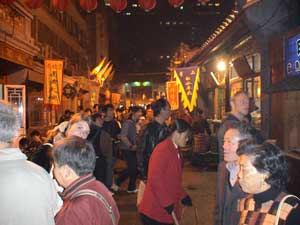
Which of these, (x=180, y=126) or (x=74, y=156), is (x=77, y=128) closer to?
(x=180, y=126)

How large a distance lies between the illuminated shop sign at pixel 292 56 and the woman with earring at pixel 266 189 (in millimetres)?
5055

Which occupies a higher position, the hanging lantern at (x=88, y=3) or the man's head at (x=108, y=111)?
the hanging lantern at (x=88, y=3)

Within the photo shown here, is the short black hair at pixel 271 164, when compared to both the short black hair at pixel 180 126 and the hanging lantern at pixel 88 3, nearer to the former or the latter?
the short black hair at pixel 180 126

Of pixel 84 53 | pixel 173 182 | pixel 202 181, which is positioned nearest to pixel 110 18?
pixel 84 53

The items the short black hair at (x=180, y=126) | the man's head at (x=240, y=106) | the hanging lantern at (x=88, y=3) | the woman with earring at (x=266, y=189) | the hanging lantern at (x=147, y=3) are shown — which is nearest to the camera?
the woman with earring at (x=266, y=189)

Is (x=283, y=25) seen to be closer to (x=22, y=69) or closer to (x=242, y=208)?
(x=242, y=208)

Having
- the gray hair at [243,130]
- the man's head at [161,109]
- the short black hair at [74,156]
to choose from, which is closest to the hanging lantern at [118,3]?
Result: the man's head at [161,109]

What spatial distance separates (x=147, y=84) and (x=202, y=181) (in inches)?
2044

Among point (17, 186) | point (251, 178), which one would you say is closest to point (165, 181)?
point (251, 178)

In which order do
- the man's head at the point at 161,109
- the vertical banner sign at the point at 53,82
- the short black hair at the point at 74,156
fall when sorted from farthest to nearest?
1. the vertical banner sign at the point at 53,82
2. the man's head at the point at 161,109
3. the short black hair at the point at 74,156

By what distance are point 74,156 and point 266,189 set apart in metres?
1.32

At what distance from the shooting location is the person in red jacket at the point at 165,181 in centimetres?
443

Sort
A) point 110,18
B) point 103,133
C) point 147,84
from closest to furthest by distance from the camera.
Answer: point 103,133, point 110,18, point 147,84

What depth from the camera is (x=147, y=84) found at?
2488 inches
